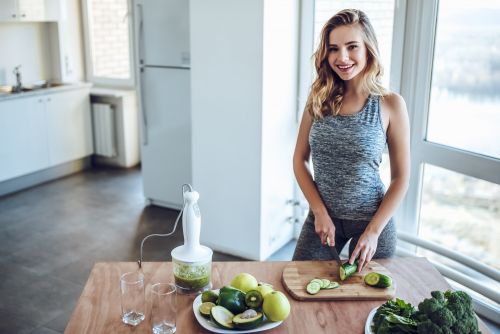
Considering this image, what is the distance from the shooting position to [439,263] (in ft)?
10.4

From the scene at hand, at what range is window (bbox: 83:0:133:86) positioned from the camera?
5715 millimetres

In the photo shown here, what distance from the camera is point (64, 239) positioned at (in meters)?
4.04

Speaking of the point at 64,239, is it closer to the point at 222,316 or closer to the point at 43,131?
the point at 43,131

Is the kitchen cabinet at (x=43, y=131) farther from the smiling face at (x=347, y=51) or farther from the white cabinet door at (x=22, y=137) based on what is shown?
the smiling face at (x=347, y=51)

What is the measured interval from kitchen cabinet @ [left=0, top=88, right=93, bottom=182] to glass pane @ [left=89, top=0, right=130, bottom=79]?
0.47 m

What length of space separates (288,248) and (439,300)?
8.46ft

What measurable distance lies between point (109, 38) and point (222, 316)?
4.87 meters

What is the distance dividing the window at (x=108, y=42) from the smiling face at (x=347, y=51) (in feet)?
13.6

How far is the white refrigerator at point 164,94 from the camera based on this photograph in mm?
4258

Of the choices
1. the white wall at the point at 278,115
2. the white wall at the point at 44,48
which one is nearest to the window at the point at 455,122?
the white wall at the point at 278,115

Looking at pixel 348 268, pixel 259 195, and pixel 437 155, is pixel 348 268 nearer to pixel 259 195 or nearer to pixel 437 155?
pixel 437 155

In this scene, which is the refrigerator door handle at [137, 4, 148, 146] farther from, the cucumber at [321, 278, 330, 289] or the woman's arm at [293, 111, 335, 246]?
the cucumber at [321, 278, 330, 289]

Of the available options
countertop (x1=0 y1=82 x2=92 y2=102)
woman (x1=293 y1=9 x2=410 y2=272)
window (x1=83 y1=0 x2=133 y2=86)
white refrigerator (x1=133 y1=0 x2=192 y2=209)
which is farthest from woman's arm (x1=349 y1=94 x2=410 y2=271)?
window (x1=83 y1=0 x2=133 y2=86)

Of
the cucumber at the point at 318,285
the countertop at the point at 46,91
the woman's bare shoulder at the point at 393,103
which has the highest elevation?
the woman's bare shoulder at the point at 393,103
